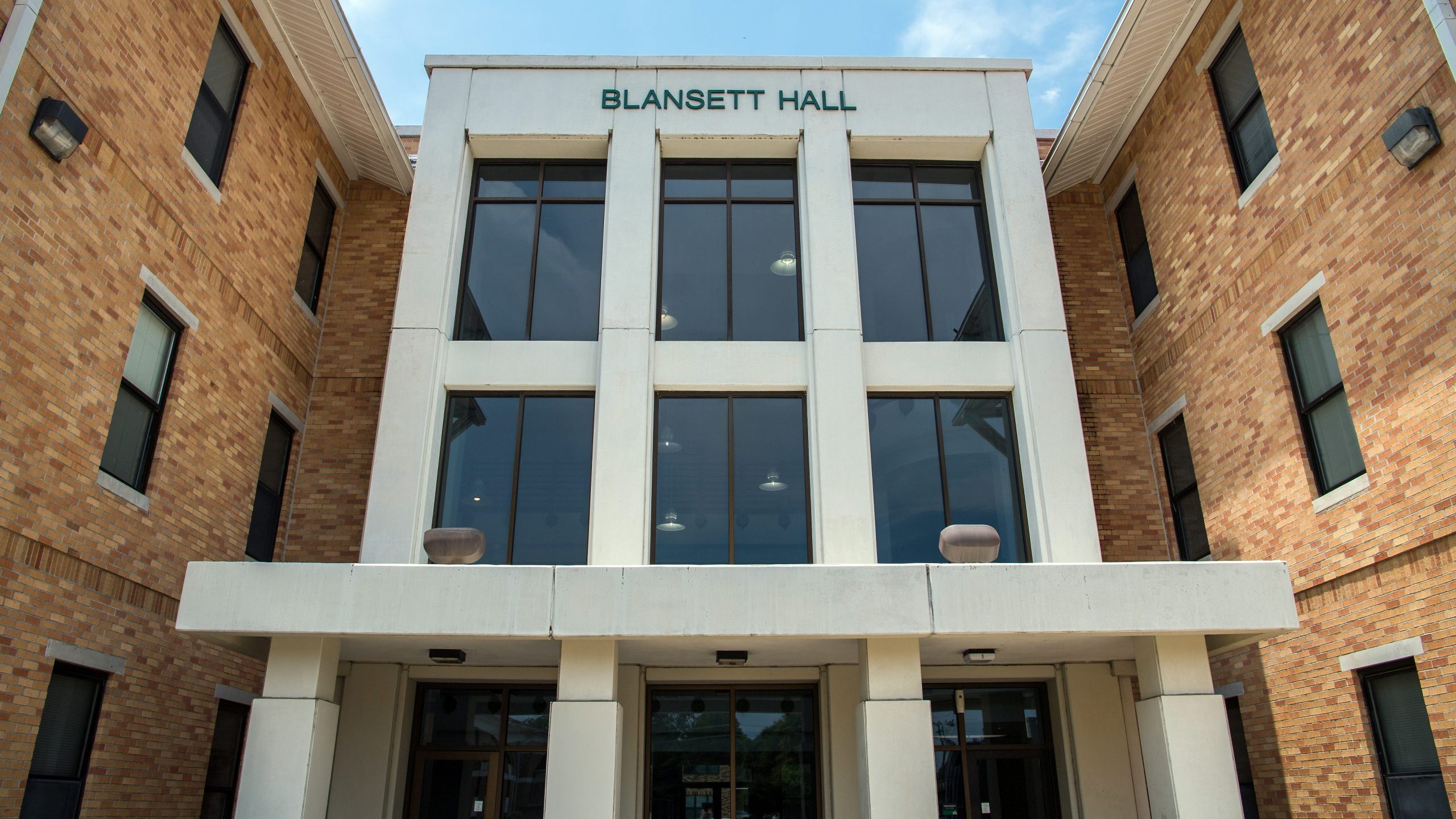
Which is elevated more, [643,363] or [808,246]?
[808,246]

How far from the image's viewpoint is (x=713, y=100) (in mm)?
14086

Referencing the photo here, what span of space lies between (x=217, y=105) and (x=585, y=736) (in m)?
9.57

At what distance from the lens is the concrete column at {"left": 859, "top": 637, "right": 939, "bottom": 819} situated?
8.97 metres

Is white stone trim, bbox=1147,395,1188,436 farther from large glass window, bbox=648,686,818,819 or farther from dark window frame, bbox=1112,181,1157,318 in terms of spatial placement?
large glass window, bbox=648,686,818,819

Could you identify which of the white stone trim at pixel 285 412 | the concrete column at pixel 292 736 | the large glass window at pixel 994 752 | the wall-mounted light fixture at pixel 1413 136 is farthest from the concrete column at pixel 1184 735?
the white stone trim at pixel 285 412

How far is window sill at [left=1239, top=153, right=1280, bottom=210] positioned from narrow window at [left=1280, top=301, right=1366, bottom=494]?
1.80 metres

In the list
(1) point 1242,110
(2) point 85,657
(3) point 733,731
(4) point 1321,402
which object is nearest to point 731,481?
(3) point 733,731

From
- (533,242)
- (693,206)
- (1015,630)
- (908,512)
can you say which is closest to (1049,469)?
(908,512)

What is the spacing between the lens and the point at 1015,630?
899 cm

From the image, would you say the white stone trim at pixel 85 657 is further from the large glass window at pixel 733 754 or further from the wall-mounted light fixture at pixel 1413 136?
the wall-mounted light fixture at pixel 1413 136

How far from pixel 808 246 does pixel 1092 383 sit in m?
5.30

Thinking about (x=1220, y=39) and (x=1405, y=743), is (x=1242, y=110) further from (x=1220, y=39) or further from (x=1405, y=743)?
(x=1405, y=743)

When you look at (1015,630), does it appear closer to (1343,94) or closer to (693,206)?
(1343,94)

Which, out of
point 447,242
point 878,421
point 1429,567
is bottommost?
point 1429,567
